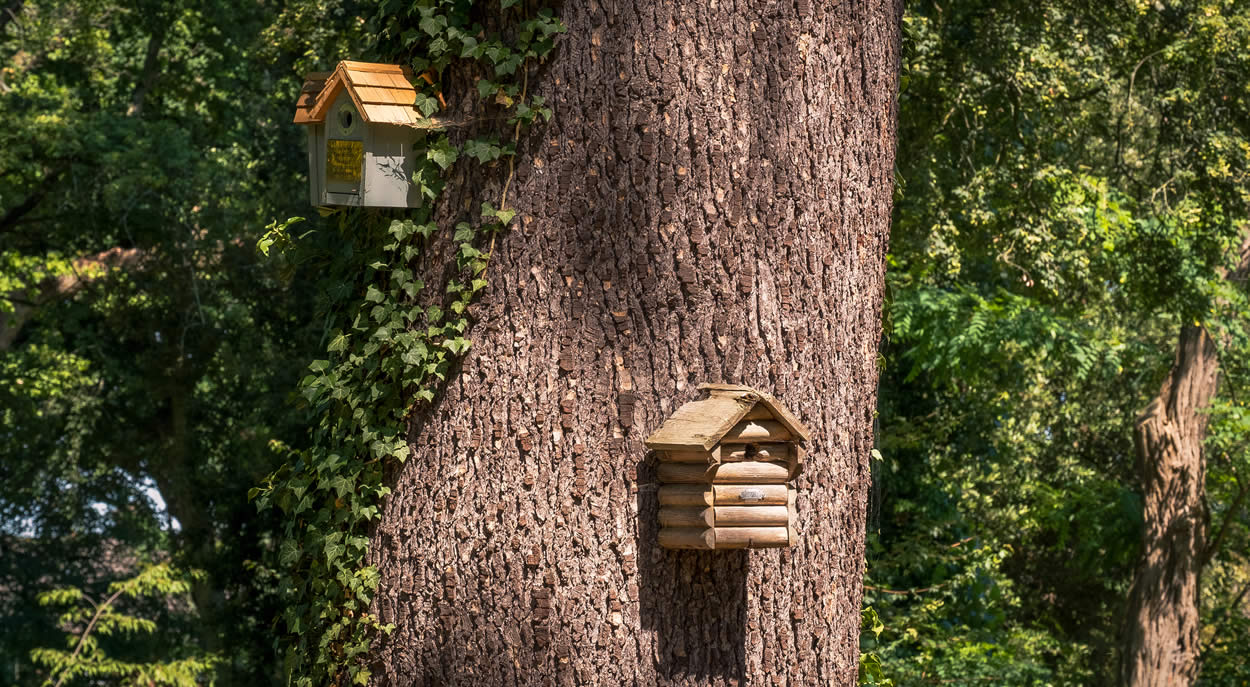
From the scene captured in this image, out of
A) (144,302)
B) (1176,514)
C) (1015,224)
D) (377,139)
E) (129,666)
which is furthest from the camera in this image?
(144,302)

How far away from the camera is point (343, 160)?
276cm

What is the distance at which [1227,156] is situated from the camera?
8227 mm

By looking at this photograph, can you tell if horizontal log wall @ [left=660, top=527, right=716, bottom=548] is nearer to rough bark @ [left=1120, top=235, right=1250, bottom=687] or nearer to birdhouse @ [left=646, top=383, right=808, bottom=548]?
birdhouse @ [left=646, top=383, right=808, bottom=548]

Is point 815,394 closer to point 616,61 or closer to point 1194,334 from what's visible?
point 616,61

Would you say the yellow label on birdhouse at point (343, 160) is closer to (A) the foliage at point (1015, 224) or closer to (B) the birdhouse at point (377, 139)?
(B) the birdhouse at point (377, 139)

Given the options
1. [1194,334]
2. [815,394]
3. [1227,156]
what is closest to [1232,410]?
[1194,334]

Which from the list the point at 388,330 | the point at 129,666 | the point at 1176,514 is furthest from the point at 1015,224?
the point at 129,666

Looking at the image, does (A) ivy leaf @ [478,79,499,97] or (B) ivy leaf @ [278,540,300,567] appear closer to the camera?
(A) ivy leaf @ [478,79,499,97]

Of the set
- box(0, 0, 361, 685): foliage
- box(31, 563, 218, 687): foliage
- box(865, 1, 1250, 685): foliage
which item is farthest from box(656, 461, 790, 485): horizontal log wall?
box(31, 563, 218, 687): foliage

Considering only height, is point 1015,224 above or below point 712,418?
above

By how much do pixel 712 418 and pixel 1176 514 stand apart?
931cm

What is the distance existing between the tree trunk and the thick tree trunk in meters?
8.84

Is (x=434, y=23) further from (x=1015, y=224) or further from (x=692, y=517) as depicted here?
(x=1015, y=224)

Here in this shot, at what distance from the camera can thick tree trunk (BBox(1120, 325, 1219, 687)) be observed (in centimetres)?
1027
